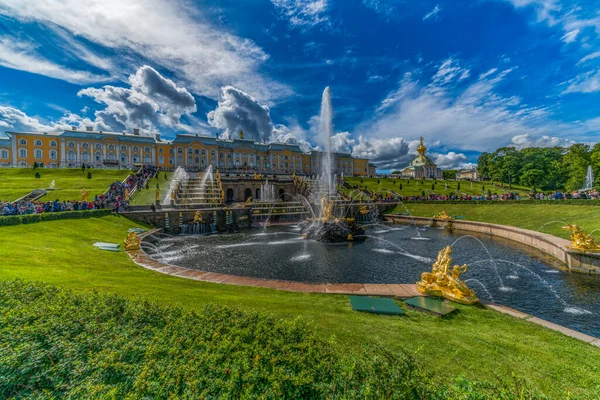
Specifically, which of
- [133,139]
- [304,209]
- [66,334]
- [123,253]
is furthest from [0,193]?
[133,139]

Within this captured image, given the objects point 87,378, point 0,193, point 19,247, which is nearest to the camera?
point 87,378

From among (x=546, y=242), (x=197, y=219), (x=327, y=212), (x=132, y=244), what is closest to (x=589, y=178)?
(x=546, y=242)

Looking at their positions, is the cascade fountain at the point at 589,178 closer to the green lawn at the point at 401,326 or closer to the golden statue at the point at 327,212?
the golden statue at the point at 327,212

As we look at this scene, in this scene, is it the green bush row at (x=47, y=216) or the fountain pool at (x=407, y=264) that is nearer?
the fountain pool at (x=407, y=264)

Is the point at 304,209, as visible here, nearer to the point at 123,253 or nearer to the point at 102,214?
the point at 102,214

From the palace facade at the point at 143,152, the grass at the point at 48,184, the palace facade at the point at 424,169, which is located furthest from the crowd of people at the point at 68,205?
the palace facade at the point at 424,169

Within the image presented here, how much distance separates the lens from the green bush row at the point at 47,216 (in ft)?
54.0

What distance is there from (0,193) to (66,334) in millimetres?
40442

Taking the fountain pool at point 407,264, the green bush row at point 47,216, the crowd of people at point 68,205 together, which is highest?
the crowd of people at point 68,205

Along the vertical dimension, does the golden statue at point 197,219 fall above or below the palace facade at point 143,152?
below

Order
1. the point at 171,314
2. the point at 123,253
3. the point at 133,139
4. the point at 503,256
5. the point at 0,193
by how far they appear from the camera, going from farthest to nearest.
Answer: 1. the point at 133,139
2. the point at 0,193
3. the point at 503,256
4. the point at 123,253
5. the point at 171,314

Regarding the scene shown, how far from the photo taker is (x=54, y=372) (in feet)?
11.2

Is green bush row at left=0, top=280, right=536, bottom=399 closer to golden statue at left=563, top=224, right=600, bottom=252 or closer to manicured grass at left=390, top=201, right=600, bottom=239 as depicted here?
golden statue at left=563, top=224, right=600, bottom=252

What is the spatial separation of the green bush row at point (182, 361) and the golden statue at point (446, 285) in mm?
4913
